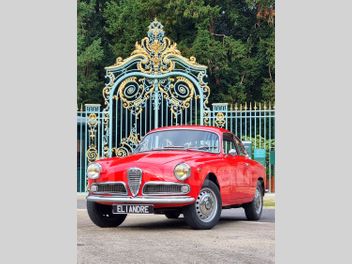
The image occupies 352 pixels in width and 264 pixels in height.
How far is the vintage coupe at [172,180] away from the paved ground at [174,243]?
266 millimetres

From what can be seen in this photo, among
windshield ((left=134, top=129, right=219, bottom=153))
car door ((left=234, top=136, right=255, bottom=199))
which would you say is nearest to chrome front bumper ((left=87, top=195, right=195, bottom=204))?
windshield ((left=134, top=129, right=219, bottom=153))

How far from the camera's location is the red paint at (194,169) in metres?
8.26

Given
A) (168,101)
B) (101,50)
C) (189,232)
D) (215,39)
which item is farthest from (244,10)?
(189,232)

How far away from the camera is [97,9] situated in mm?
28797

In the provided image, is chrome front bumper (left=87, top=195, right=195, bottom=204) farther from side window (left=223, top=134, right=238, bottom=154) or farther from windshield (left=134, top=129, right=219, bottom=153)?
side window (left=223, top=134, right=238, bottom=154)

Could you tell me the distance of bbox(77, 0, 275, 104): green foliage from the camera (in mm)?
24453

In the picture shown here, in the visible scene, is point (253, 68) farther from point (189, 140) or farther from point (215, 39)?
point (189, 140)

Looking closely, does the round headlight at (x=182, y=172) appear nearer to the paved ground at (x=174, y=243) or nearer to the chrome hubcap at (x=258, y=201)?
the paved ground at (x=174, y=243)

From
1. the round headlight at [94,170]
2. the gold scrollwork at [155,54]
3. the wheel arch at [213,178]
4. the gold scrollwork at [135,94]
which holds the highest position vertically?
the gold scrollwork at [155,54]

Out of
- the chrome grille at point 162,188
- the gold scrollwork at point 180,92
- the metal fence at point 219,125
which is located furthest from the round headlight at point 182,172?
the gold scrollwork at point 180,92

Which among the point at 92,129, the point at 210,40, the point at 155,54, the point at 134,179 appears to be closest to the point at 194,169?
the point at 134,179

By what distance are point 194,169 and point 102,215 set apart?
5.03ft

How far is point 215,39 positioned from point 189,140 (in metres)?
17.1

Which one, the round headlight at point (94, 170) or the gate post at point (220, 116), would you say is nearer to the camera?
the round headlight at point (94, 170)
